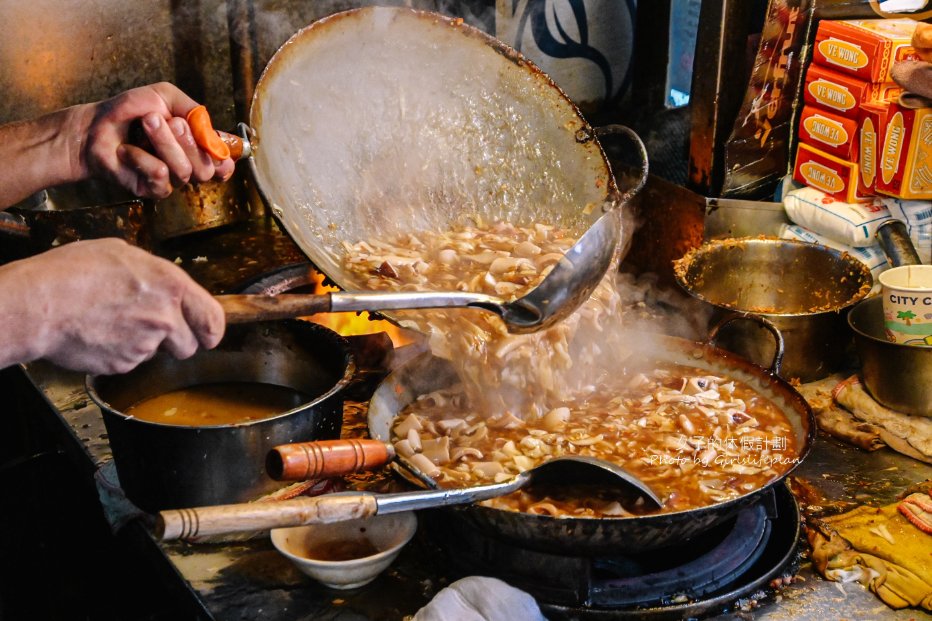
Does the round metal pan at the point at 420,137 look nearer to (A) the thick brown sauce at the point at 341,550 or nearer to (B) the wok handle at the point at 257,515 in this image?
(A) the thick brown sauce at the point at 341,550

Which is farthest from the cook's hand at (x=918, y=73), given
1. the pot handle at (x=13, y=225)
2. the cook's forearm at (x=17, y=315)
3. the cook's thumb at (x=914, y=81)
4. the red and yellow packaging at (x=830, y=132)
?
the pot handle at (x=13, y=225)

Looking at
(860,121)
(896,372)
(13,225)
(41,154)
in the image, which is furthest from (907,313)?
(13,225)

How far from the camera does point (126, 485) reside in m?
2.74

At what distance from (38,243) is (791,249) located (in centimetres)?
330

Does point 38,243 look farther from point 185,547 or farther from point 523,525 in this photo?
point 523,525

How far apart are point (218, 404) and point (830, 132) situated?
3.07 meters

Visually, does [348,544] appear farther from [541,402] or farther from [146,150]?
[146,150]

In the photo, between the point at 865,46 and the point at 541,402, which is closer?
the point at 541,402

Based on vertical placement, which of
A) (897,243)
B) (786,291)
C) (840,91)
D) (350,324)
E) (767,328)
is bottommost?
(350,324)

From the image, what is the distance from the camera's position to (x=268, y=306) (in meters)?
2.11

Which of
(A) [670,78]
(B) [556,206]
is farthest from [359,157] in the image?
(A) [670,78]

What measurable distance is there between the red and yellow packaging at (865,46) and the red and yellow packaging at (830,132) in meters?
0.22

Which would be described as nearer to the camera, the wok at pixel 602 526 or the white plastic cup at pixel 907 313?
the wok at pixel 602 526

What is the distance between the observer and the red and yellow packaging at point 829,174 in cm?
403
